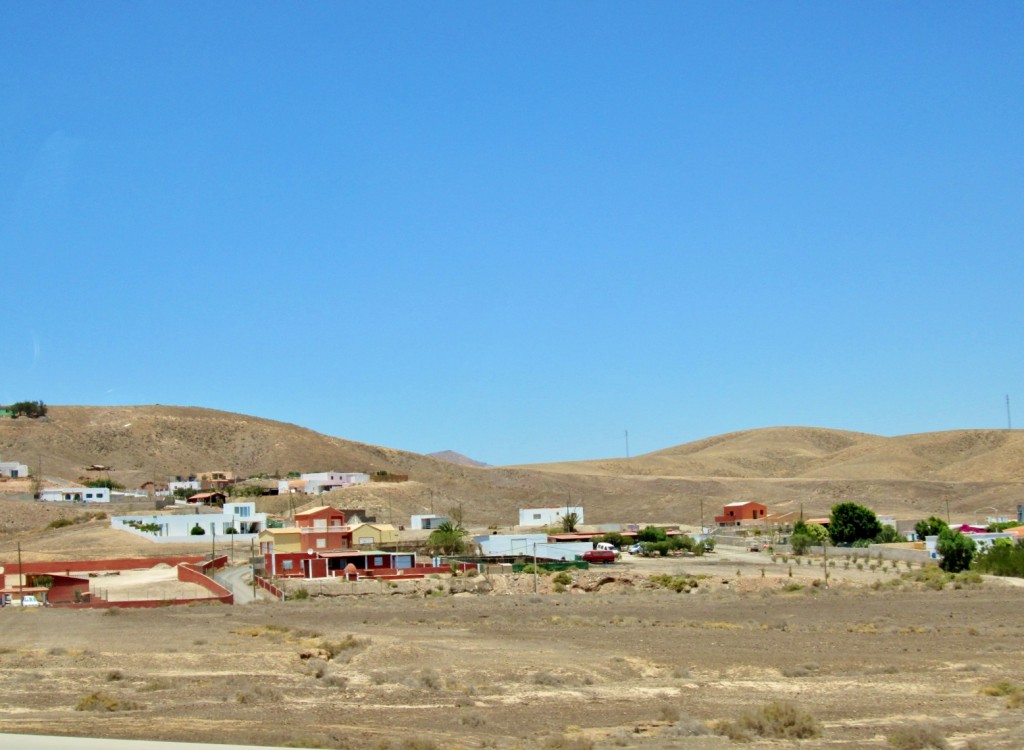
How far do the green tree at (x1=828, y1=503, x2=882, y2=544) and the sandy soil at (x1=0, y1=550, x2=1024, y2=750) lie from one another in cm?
3119

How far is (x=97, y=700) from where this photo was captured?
76.8 ft

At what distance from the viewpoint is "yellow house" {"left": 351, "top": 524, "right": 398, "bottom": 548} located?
78.7 m

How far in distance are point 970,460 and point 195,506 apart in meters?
118

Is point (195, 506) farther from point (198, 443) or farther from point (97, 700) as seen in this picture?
point (97, 700)

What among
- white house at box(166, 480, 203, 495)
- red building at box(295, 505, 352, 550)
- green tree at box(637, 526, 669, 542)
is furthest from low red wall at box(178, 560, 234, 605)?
white house at box(166, 480, 203, 495)

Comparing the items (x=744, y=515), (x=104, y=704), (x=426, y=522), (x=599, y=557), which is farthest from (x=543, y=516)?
(x=104, y=704)

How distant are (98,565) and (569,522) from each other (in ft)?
125

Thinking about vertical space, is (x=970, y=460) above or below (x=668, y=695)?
above

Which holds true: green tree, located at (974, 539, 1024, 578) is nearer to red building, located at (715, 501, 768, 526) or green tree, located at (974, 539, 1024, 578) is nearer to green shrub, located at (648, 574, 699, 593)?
green shrub, located at (648, 574, 699, 593)

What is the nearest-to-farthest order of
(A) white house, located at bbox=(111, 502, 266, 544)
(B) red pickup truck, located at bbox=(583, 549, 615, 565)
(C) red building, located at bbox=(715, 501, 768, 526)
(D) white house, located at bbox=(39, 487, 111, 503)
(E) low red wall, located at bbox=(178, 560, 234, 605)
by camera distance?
(E) low red wall, located at bbox=(178, 560, 234, 605)
(B) red pickup truck, located at bbox=(583, 549, 615, 565)
(A) white house, located at bbox=(111, 502, 266, 544)
(C) red building, located at bbox=(715, 501, 768, 526)
(D) white house, located at bbox=(39, 487, 111, 503)

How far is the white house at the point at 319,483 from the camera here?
123312 millimetres

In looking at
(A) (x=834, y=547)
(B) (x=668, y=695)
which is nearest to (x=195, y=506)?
(A) (x=834, y=547)

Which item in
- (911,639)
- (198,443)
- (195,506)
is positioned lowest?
(911,639)

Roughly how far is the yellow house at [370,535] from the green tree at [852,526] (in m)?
31.0
